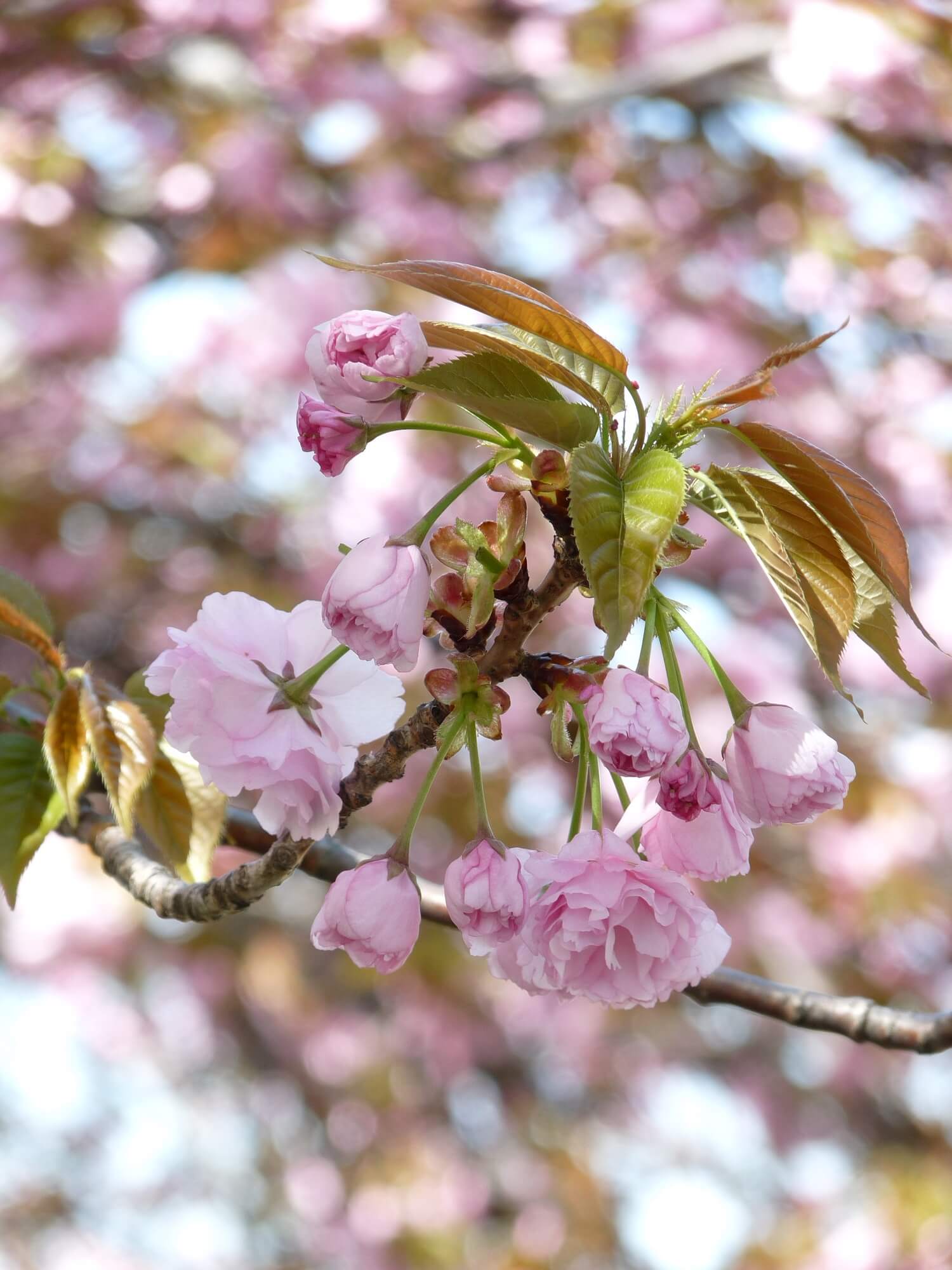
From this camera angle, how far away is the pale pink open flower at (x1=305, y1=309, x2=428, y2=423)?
2.19 feet

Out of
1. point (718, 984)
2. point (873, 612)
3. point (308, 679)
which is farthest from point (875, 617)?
point (718, 984)

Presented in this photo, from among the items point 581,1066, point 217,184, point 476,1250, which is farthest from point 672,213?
point 476,1250

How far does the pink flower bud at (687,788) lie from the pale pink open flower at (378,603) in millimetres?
162

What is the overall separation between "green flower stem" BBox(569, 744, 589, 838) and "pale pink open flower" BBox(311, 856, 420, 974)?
104 millimetres

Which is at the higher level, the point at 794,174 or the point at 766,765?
the point at 766,765

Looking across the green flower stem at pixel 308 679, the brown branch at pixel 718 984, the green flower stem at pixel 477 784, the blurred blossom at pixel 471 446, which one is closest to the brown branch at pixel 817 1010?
the brown branch at pixel 718 984

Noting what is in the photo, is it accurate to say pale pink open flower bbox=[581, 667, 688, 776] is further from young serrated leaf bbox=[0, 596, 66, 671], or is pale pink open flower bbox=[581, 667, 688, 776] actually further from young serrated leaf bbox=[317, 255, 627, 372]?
young serrated leaf bbox=[0, 596, 66, 671]

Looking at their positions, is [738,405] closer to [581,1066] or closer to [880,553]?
[880,553]

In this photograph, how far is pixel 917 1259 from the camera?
3266 millimetres

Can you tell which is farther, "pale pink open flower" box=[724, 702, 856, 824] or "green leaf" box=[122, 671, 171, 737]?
"green leaf" box=[122, 671, 171, 737]

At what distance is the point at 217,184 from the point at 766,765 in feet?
11.8

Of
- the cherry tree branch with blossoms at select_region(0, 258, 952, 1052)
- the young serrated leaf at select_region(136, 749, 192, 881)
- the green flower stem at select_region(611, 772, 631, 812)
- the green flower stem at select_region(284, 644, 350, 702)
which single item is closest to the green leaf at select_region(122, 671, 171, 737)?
the young serrated leaf at select_region(136, 749, 192, 881)

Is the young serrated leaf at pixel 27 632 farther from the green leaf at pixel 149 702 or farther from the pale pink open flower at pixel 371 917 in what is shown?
the pale pink open flower at pixel 371 917

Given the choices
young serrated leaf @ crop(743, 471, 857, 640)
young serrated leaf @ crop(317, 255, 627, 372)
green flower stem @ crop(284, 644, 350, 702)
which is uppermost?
young serrated leaf @ crop(317, 255, 627, 372)
